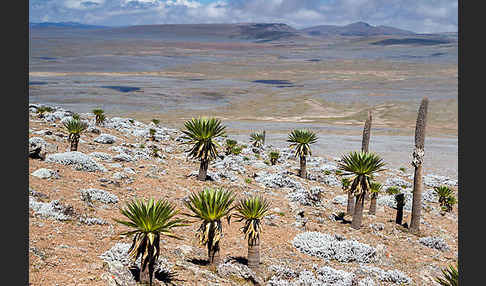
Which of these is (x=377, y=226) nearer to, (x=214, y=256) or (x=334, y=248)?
(x=334, y=248)

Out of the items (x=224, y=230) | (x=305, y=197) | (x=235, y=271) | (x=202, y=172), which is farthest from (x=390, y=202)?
(x=235, y=271)

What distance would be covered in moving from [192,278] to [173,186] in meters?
9.13

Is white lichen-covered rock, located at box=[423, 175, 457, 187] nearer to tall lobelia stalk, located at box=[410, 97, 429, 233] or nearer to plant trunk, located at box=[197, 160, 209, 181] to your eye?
tall lobelia stalk, located at box=[410, 97, 429, 233]

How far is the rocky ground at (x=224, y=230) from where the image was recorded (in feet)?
34.2

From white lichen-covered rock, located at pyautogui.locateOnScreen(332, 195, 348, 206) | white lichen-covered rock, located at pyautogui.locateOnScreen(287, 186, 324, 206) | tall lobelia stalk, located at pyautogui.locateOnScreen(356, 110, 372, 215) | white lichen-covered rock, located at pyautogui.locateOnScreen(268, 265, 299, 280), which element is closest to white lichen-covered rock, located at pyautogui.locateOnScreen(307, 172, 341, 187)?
white lichen-covered rock, located at pyautogui.locateOnScreen(332, 195, 348, 206)

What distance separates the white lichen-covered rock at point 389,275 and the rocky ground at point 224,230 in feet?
0.10

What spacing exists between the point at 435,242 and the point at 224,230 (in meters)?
8.85

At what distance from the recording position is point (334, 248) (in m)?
14.4

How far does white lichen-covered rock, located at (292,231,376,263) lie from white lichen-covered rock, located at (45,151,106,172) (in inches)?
419

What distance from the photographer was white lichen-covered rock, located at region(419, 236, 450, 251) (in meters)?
16.2

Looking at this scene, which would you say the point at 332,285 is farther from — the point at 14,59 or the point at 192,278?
the point at 14,59

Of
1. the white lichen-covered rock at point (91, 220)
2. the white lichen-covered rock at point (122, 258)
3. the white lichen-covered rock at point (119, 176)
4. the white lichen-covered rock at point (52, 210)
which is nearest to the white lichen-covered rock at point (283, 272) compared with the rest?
the white lichen-covered rock at point (122, 258)
